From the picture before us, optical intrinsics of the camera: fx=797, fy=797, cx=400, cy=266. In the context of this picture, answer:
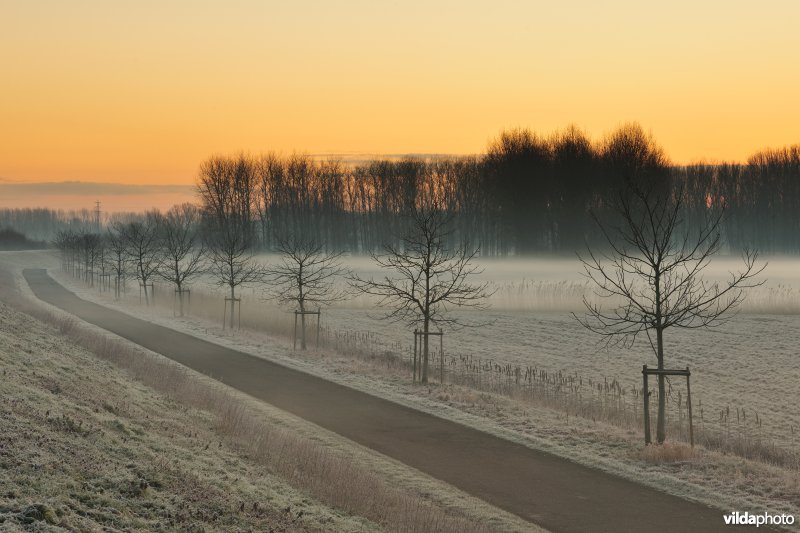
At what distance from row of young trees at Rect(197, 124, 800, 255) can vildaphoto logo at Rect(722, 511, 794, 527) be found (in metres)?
71.6

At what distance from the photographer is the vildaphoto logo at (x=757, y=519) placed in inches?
464

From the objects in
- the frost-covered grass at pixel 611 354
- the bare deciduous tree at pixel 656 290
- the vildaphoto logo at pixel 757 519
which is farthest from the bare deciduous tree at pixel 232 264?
the vildaphoto logo at pixel 757 519

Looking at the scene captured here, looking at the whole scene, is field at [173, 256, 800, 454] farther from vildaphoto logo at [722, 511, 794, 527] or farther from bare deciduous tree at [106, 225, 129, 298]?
bare deciduous tree at [106, 225, 129, 298]

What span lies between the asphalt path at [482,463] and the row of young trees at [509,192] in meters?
64.0

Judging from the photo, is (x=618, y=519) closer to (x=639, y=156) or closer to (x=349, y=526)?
(x=349, y=526)

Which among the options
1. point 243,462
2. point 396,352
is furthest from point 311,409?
point 396,352

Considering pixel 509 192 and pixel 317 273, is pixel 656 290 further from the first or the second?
pixel 509 192

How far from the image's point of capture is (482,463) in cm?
1520

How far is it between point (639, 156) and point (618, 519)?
80.6m

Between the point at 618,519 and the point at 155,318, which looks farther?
the point at 155,318

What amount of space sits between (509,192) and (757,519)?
84.6 m

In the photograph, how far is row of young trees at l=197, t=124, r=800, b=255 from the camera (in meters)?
90.4

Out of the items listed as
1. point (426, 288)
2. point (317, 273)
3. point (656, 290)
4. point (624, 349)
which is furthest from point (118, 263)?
point (656, 290)

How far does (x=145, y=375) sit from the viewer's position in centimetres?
2181
